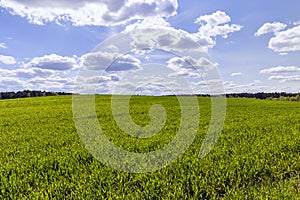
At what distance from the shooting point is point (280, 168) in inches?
346

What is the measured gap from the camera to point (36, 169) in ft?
30.4

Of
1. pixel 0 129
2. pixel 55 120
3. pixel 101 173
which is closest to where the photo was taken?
pixel 101 173

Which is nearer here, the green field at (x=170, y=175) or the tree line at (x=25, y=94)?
the green field at (x=170, y=175)

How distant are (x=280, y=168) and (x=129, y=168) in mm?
4649

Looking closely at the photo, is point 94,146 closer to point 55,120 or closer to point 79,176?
point 79,176

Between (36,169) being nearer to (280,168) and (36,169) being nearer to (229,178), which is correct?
(229,178)

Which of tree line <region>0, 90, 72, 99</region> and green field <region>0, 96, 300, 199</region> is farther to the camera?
tree line <region>0, 90, 72, 99</region>

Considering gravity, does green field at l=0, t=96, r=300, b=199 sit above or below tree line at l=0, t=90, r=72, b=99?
below

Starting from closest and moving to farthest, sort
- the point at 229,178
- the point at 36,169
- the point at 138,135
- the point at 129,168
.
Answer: the point at 229,178, the point at 129,168, the point at 36,169, the point at 138,135

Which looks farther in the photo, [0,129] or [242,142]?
[0,129]

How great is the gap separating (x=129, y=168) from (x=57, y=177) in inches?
83.1

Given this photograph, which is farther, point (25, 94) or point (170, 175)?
point (25, 94)

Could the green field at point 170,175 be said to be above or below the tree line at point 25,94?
below

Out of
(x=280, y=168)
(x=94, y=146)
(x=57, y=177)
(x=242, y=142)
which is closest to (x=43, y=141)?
(x=94, y=146)
